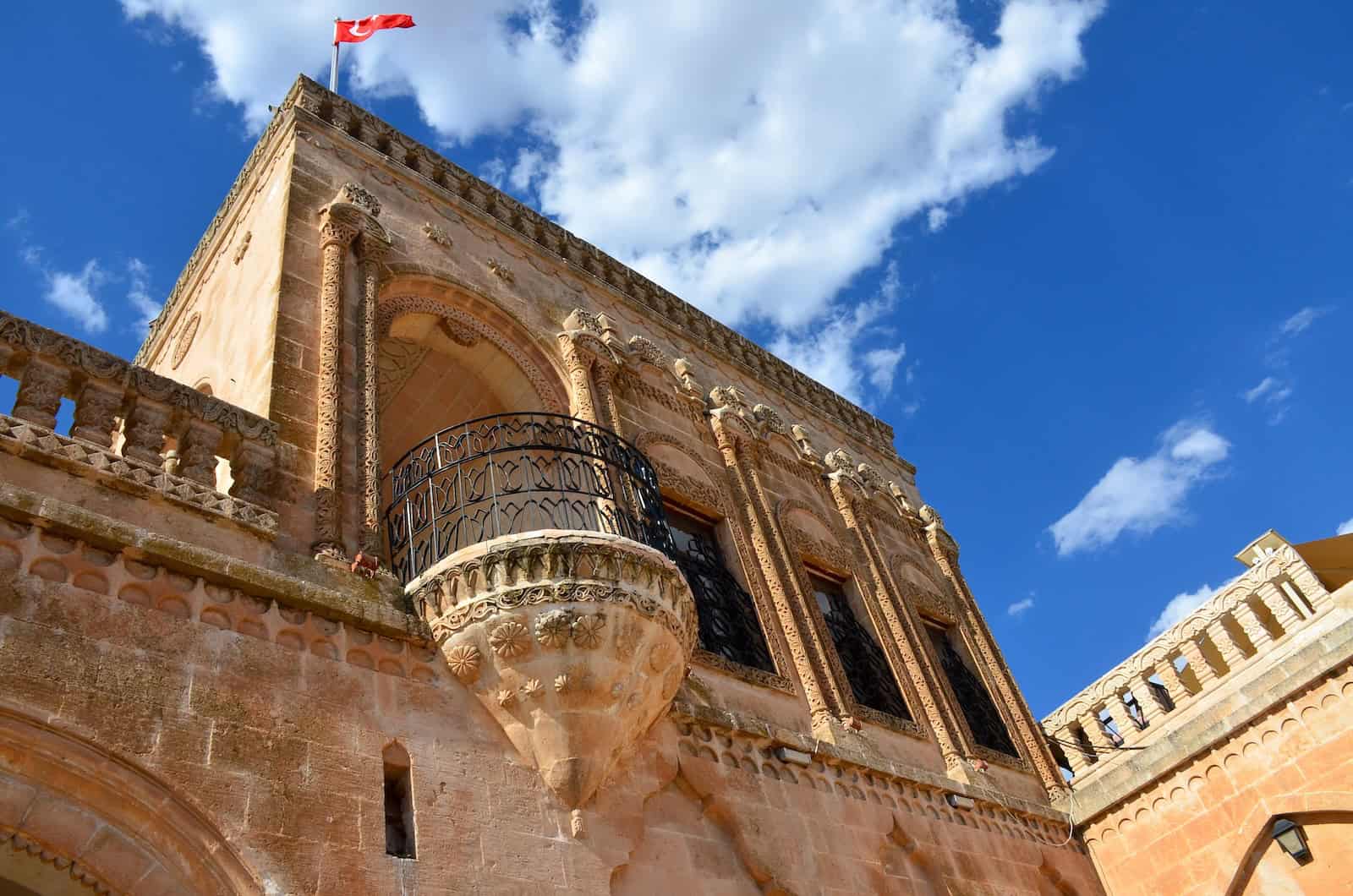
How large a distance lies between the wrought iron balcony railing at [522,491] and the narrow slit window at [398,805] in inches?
53.7

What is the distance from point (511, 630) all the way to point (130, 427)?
96.3 inches

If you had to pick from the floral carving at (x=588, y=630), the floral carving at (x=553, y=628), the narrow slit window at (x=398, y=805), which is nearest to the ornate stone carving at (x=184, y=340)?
the floral carving at (x=553, y=628)

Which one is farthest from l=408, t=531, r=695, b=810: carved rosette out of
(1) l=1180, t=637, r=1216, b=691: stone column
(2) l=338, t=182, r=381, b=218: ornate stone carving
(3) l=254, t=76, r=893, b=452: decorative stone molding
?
(1) l=1180, t=637, r=1216, b=691: stone column

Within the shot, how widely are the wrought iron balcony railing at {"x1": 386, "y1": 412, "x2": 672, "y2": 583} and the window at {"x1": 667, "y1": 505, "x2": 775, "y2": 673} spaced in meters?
0.92

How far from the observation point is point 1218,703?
10602 mm

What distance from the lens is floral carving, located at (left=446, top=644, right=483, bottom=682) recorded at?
6.29 metres

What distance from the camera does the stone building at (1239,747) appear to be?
31.5 feet

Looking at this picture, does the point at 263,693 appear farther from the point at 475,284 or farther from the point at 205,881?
the point at 475,284

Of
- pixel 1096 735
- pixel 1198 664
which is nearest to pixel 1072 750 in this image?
pixel 1096 735

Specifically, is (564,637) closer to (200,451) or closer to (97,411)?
(200,451)

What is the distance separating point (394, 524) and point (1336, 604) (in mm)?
8522

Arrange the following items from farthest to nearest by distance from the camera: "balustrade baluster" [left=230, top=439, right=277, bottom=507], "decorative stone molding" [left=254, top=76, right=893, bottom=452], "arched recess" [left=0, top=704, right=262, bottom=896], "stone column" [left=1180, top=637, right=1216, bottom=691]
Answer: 1. "stone column" [left=1180, top=637, right=1216, bottom=691]
2. "decorative stone molding" [left=254, top=76, right=893, bottom=452]
3. "balustrade baluster" [left=230, top=439, right=277, bottom=507]
4. "arched recess" [left=0, top=704, right=262, bottom=896]

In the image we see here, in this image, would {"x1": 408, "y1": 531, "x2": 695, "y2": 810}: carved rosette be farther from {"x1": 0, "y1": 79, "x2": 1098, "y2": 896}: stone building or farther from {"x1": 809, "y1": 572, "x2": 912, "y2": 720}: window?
{"x1": 809, "y1": 572, "x2": 912, "y2": 720}: window

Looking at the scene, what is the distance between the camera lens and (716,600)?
31.3ft
